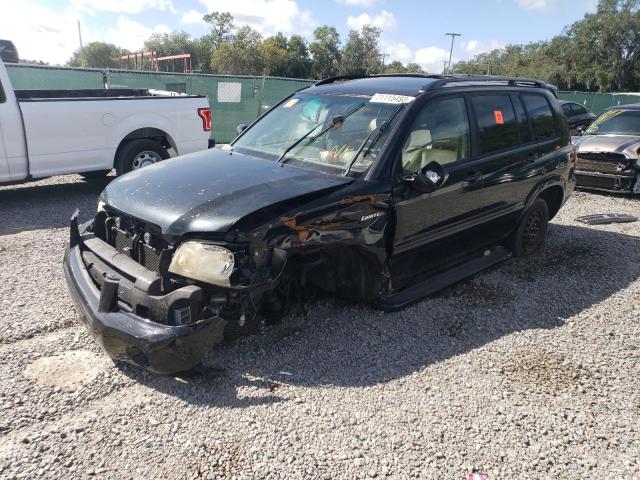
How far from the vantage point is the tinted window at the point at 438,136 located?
3.88 m

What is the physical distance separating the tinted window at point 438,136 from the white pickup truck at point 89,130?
536cm

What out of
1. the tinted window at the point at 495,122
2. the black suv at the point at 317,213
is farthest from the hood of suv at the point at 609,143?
the tinted window at the point at 495,122

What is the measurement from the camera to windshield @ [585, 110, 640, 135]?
30.7ft

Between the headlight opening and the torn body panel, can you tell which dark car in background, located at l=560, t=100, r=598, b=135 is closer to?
the torn body panel

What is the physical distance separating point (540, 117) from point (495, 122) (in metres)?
1.01

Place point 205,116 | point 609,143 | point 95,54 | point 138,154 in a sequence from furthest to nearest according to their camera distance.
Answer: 1. point 95,54
2. point 609,143
3. point 205,116
4. point 138,154

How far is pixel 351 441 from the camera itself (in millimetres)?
2699

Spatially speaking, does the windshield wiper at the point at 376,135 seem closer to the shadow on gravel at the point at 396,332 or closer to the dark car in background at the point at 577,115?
the shadow on gravel at the point at 396,332

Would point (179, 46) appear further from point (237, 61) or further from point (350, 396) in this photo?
point (350, 396)

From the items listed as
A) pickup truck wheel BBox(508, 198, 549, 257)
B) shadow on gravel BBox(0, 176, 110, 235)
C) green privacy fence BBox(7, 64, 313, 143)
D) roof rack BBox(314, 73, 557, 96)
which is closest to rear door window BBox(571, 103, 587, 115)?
green privacy fence BBox(7, 64, 313, 143)

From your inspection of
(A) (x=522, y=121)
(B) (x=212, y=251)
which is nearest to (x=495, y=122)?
(A) (x=522, y=121)

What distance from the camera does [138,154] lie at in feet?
26.2

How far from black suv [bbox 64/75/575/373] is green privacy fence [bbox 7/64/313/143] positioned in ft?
27.7

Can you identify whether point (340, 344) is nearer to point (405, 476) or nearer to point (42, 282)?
point (405, 476)
